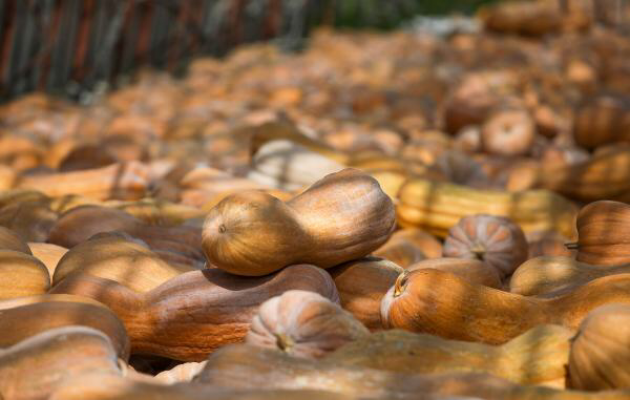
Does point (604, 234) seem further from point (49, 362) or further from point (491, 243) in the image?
point (49, 362)

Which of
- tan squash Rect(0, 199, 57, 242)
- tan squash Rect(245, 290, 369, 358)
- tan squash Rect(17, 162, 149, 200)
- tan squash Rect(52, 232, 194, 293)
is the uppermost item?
tan squash Rect(245, 290, 369, 358)

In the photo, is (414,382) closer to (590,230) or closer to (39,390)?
(39,390)

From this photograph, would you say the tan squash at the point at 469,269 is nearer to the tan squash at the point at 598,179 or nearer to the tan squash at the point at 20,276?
the tan squash at the point at 20,276

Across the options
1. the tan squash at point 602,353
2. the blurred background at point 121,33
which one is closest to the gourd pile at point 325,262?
Answer: the tan squash at point 602,353

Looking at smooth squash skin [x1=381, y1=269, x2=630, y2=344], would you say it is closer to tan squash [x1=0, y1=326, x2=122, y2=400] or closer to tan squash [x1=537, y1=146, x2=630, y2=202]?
tan squash [x1=0, y1=326, x2=122, y2=400]

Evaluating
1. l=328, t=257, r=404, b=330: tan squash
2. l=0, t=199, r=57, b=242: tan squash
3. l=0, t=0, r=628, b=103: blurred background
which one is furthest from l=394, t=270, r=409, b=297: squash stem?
l=0, t=0, r=628, b=103: blurred background

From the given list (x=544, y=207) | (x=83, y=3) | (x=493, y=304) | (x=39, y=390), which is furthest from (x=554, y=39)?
(x=39, y=390)
